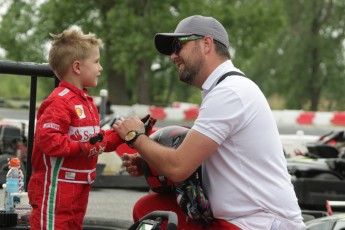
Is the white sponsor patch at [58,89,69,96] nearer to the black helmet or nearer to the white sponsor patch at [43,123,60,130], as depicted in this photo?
the white sponsor patch at [43,123,60,130]

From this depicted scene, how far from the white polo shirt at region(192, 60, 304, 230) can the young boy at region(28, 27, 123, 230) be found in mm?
649

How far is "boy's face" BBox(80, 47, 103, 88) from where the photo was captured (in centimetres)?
464

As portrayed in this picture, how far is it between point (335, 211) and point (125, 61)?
93.1 ft

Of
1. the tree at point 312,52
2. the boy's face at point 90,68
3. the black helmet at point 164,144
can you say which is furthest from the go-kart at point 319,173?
the tree at point 312,52

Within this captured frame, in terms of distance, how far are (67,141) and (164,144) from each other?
0.46 meters

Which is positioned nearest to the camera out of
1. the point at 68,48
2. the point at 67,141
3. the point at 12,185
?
the point at 67,141

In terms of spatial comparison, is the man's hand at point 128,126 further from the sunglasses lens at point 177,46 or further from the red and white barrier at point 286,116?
the red and white barrier at point 286,116

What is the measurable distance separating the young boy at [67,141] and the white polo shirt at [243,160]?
25.6 inches

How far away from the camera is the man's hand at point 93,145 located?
4.39m

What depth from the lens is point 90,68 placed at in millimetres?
4660

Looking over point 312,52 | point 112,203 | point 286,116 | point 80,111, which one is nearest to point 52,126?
point 80,111

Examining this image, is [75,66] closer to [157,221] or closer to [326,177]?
[157,221]

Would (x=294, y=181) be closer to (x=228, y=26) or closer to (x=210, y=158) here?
(x=210, y=158)

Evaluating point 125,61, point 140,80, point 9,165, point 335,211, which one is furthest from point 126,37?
point 9,165
